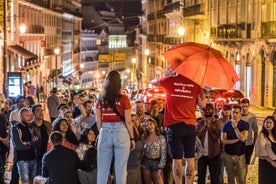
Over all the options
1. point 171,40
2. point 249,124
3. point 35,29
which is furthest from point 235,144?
point 171,40

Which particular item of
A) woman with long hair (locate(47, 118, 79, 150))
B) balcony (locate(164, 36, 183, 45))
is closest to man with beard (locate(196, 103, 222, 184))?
woman with long hair (locate(47, 118, 79, 150))

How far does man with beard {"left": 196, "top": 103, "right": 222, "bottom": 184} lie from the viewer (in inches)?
516

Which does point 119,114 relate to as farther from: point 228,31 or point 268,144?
point 228,31

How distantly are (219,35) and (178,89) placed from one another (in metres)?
46.9

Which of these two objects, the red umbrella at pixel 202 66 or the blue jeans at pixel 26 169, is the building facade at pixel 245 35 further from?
the red umbrella at pixel 202 66

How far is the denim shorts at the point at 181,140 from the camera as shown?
10234 mm

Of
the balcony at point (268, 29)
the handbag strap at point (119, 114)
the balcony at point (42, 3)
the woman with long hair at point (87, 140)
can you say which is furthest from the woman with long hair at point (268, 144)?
the balcony at point (42, 3)

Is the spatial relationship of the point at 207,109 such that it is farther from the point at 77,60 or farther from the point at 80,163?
the point at 77,60

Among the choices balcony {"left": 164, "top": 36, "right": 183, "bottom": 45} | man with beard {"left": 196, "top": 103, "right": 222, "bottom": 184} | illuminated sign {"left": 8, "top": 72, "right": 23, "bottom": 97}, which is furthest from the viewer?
balcony {"left": 164, "top": 36, "right": 183, "bottom": 45}

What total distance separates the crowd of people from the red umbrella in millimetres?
157

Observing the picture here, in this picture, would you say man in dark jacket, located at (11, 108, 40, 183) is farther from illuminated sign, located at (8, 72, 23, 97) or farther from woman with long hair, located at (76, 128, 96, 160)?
illuminated sign, located at (8, 72, 23, 97)

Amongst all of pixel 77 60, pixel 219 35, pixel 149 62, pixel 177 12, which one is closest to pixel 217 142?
pixel 219 35

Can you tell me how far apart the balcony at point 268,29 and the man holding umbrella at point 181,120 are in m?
35.7

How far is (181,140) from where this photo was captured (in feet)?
33.9
